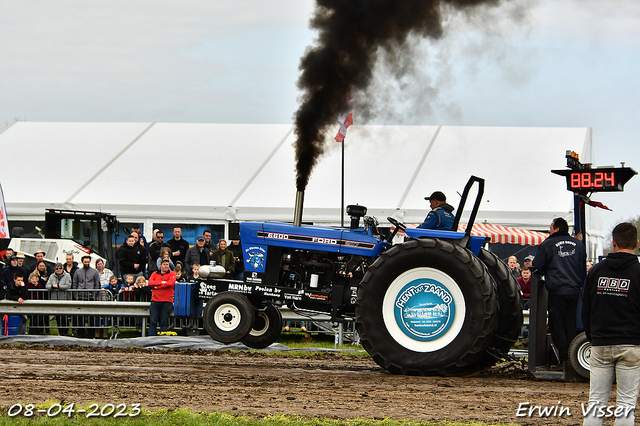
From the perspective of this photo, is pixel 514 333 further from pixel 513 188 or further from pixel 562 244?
pixel 513 188

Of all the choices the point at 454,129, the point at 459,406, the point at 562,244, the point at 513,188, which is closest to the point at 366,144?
the point at 454,129

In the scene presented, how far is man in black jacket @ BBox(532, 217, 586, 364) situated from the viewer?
8055 mm

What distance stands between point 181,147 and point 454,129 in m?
7.54

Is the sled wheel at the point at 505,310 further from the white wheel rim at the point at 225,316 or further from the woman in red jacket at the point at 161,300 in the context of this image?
the woman in red jacket at the point at 161,300

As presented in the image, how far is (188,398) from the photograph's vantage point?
627cm

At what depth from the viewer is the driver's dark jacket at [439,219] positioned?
8680 mm

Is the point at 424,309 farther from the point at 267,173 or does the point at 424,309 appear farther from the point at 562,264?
the point at 267,173

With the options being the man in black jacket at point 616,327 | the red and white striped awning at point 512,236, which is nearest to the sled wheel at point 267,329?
the man in black jacket at point 616,327

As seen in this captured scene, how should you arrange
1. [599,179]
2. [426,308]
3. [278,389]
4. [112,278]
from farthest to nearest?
[112,278] → [599,179] → [426,308] → [278,389]

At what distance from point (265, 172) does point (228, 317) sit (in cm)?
1175

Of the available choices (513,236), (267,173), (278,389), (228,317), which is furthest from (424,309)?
(267,173)

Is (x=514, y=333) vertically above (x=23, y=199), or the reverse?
(x=23, y=199)

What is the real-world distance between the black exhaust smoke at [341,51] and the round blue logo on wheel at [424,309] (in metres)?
2.26

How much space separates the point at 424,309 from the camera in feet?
26.5
